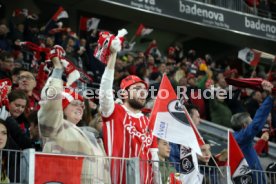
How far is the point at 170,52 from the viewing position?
52.6ft

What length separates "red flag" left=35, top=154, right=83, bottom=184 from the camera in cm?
502

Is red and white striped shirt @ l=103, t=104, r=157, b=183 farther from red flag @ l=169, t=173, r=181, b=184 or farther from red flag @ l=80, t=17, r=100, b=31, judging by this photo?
red flag @ l=80, t=17, r=100, b=31

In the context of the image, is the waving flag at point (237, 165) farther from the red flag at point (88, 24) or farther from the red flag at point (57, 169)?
the red flag at point (88, 24)

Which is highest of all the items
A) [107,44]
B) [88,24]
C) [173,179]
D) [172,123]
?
[88,24]

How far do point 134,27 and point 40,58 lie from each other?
920 centimetres

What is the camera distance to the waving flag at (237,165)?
688 centimetres

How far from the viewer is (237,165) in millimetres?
7012

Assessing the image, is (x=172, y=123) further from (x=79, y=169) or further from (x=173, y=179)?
(x=79, y=169)

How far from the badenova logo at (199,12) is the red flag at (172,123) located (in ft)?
31.4

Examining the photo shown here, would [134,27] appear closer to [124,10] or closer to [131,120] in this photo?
[124,10]

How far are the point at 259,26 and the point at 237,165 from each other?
1114cm

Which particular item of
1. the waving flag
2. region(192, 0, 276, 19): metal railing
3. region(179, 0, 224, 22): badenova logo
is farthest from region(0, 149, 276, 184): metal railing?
region(192, 0, 276, 19): metal railing

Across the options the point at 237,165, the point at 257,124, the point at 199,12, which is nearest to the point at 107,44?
the point at 237,165

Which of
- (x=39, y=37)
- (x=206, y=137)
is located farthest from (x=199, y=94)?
(x=39, y=37)
